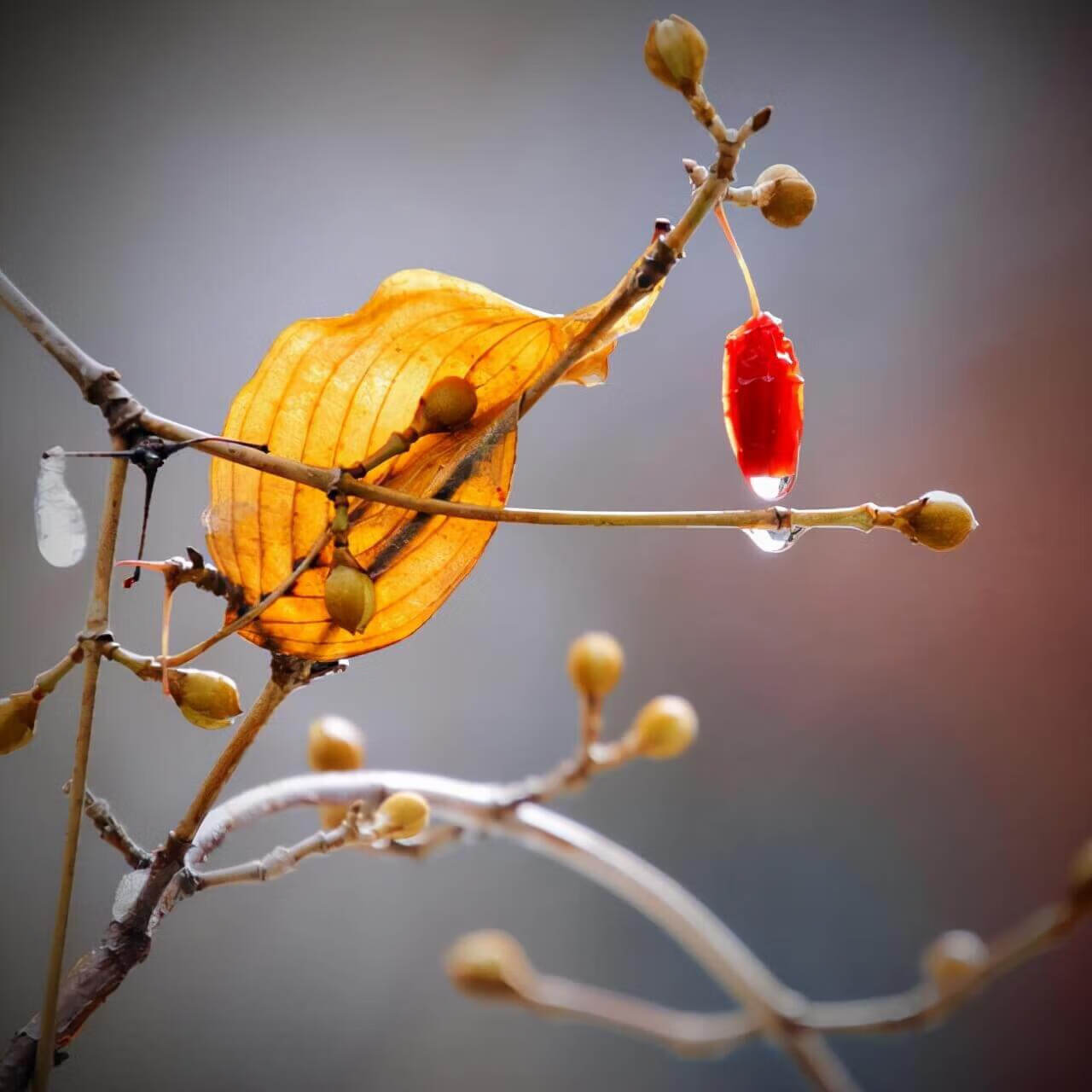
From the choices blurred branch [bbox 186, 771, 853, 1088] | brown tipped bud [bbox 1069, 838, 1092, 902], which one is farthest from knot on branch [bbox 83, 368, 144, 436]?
brown tipped bud [bbox 1069, 838, 1092, 902]

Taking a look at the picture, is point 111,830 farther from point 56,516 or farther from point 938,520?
point 938,520

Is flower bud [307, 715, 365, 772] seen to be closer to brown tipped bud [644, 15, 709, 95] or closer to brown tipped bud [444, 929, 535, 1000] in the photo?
brown tipped bud [444, 929, 535, 1000]

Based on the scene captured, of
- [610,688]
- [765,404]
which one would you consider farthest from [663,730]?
[765,404]

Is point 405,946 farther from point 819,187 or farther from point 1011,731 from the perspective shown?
point 819,187

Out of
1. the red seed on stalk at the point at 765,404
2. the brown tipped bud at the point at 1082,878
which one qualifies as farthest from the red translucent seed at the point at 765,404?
the brown tipped bud at the point at 1082,878

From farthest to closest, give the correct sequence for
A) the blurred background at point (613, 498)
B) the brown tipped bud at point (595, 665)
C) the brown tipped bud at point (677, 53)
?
1. the blurred background at point (613, 498)
2. the brown tipped bud at point (595, 665)
3. the brown tipped bud at point (677, 53)

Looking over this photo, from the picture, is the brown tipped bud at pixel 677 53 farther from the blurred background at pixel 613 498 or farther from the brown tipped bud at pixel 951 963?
the blurred background at pixel 613 498

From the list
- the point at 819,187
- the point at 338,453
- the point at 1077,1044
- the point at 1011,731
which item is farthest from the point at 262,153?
the point at 1077,1044
